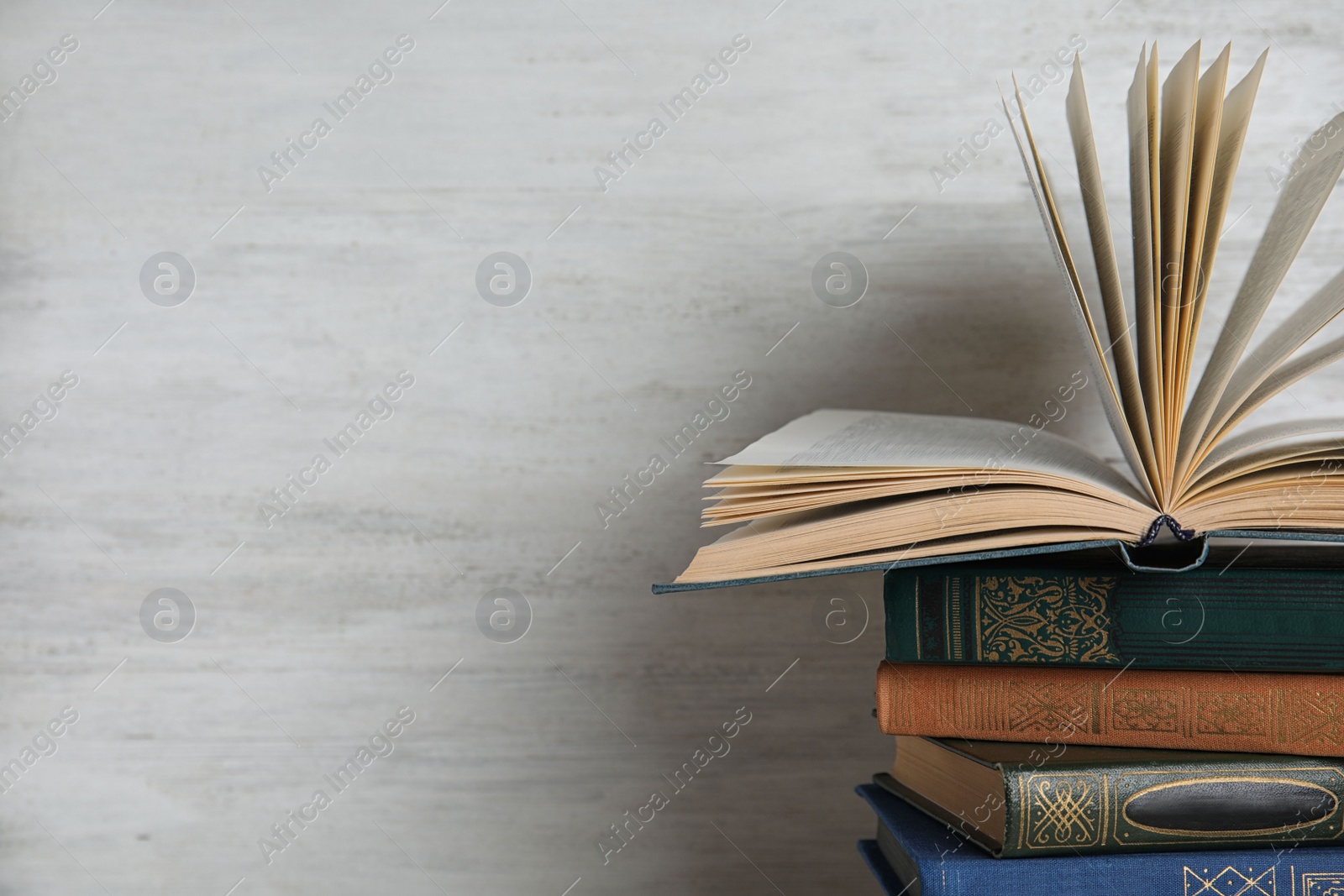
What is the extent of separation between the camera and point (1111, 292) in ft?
1.80

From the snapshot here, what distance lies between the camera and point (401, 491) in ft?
2.93

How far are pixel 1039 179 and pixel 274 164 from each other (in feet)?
2.44

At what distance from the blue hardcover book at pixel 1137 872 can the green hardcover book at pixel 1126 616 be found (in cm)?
12

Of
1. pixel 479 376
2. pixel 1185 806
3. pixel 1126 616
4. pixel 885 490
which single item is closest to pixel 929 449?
pixel 885 490

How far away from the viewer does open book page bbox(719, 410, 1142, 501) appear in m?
0.53

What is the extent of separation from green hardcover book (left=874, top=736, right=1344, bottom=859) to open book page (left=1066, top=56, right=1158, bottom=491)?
0.19 m

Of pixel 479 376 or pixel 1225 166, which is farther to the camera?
pixel 479 376

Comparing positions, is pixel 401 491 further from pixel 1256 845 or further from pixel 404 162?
pixel 1256 845

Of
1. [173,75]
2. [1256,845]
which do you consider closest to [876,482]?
[1256,845]

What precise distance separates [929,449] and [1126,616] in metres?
0.17

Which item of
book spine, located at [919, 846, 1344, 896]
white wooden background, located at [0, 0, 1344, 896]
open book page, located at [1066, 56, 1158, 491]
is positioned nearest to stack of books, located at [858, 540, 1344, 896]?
book spine, located at [919, 846, 1344, 896]

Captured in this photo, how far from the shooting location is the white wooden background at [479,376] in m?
0.88

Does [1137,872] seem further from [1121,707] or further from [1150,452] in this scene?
[1150,452]

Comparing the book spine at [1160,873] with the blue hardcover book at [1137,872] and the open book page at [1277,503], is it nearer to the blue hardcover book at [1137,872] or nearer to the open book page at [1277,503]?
the blue hardcover book at [1137,872]
